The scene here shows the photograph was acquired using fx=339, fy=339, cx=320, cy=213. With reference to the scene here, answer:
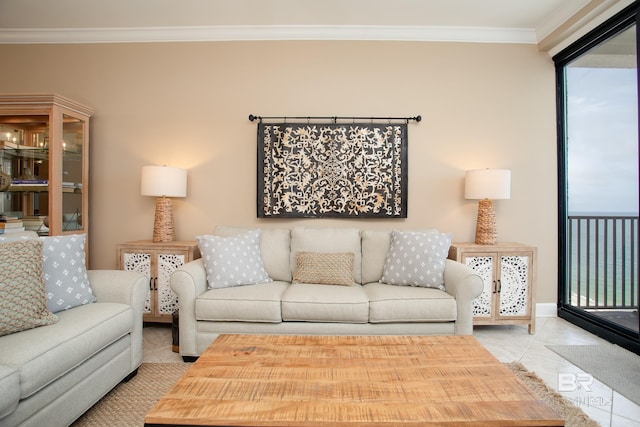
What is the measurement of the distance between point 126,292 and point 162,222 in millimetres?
1134

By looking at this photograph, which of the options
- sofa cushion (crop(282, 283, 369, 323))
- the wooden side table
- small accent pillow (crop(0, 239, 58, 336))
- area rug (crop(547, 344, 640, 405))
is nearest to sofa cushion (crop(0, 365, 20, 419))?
small accent pillow (crop(0, 239, 58, 336))

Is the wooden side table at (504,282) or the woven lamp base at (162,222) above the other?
the woven lamp base at (162,222)

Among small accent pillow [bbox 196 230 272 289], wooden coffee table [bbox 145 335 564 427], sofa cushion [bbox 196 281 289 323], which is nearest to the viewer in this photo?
wooden coffee table [bbox 145 335 564 427]

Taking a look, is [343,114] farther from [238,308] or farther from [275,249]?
[238,308]

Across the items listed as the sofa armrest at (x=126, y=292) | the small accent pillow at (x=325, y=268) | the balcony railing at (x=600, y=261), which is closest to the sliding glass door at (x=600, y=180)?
the balcony railing at (x=600, y=261)

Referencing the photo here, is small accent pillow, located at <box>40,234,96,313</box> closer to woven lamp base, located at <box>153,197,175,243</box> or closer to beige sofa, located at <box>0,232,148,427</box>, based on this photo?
beige sofa, located at <box>0,232,148,427</box>

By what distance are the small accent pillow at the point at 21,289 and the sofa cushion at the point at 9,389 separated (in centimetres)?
→ 37

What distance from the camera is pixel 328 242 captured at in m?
2.90

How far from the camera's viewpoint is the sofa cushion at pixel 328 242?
288 centimetres

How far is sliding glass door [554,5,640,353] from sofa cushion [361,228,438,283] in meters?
1.63

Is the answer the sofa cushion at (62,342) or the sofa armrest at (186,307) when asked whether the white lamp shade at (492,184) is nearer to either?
the sofa armrest at (186,307)

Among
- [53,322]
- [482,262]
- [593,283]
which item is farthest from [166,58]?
[593,283]

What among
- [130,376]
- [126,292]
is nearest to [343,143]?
[126,292]

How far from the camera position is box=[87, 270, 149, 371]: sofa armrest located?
207 cm
